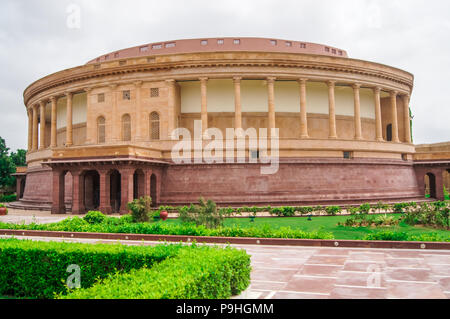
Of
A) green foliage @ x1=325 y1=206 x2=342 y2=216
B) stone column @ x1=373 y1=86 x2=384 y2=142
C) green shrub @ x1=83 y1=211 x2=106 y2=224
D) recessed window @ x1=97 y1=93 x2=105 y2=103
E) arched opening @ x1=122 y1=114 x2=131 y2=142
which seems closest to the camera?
green shrub @ x1=83 y1=211 x2=106 y2=224

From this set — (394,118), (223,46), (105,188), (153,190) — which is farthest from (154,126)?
(394,118)

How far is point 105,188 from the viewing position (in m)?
28.4

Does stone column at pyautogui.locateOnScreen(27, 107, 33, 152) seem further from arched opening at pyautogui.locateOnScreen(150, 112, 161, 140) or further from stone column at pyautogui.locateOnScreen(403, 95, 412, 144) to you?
stone column at pyautogui.locateOnScreen(403, 95, 412, 144)

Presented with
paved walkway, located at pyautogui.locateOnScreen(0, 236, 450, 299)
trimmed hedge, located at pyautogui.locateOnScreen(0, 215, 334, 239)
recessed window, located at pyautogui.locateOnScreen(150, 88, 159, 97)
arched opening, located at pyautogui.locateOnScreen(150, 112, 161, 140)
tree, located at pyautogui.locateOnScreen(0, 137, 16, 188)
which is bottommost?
paved walkway, located at pyautogui.locateOnScreen(0, 236, 450, 299)

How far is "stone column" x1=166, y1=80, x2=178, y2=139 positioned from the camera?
34.2m

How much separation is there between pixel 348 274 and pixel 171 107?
2742 centimetres

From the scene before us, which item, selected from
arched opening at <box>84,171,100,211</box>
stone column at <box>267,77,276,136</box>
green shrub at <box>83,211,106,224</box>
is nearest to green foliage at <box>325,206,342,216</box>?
stone column at <box>267,77,276,136</box>

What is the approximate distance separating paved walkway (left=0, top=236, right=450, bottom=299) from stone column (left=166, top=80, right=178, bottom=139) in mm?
22599

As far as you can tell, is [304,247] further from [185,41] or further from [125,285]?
[185,41]

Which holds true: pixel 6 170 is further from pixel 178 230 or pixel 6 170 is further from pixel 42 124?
pixel 178 230

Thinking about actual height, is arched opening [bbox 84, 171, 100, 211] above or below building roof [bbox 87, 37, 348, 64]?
below

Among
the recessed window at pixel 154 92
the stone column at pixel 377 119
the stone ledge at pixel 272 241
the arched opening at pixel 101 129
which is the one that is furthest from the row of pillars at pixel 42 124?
the stone column at pixel 377 119
